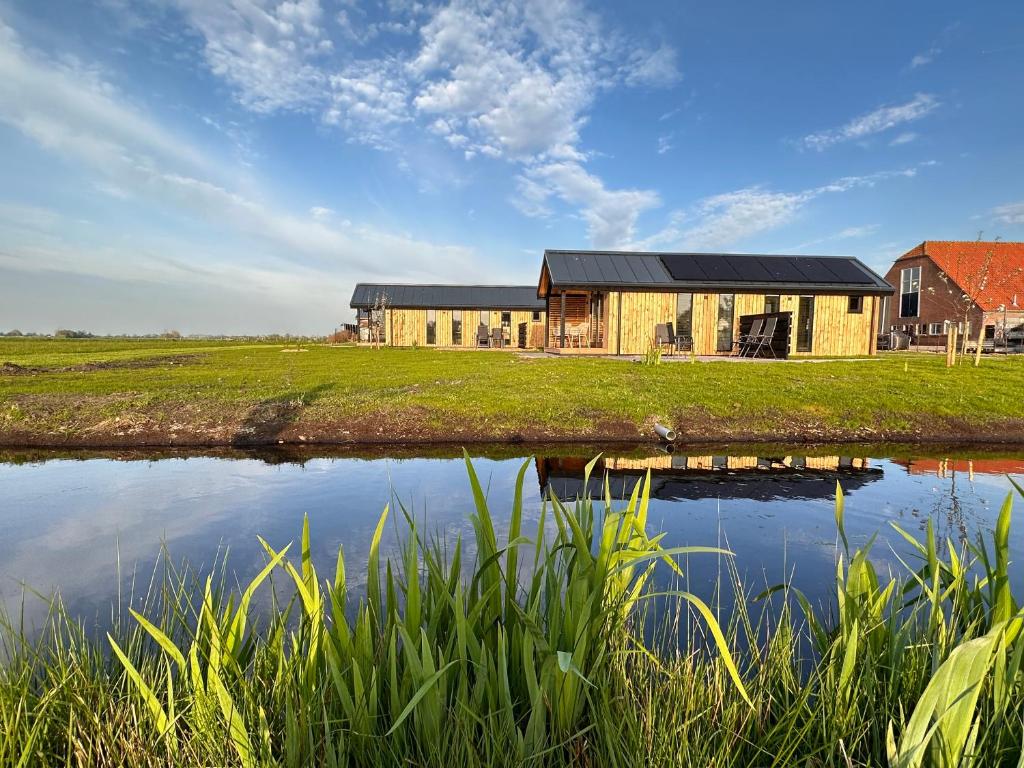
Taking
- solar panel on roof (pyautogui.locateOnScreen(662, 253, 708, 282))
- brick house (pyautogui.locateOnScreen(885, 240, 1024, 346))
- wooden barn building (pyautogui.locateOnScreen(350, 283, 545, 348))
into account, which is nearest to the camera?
solar panel on roof (pyautogui.locateOnScreen(662, 253, 708, 282))

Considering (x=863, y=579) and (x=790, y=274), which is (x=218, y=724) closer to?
(x=863, y=579)

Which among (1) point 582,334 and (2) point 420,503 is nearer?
(2) point 420,503

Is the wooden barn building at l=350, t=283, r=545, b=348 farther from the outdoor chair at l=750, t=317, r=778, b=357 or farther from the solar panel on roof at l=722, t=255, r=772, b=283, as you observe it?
the outdoor chair at l=750, t=317, r=778, b=357

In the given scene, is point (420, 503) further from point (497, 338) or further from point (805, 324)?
point (497, 338)

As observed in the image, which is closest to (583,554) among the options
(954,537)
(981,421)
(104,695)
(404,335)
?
(104,695)

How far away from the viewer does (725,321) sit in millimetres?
22141

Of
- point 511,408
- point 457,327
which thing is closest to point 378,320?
point 457,327

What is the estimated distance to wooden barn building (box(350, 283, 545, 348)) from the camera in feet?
118

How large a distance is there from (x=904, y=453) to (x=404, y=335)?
103ft

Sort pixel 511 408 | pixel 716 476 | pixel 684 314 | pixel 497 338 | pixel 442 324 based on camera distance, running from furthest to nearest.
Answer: pixel 442 324 < pixel 497 338 < pixel 684 314 < pixel 511 408 < pixel 716 476

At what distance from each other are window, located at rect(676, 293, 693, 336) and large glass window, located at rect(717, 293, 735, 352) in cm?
129

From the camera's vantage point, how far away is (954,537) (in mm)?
4352

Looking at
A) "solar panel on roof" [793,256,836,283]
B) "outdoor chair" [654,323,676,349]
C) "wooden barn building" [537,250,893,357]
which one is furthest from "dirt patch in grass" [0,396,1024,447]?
"solar panel on roof" [793,256,836,283]

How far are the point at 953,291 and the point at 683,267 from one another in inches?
885
